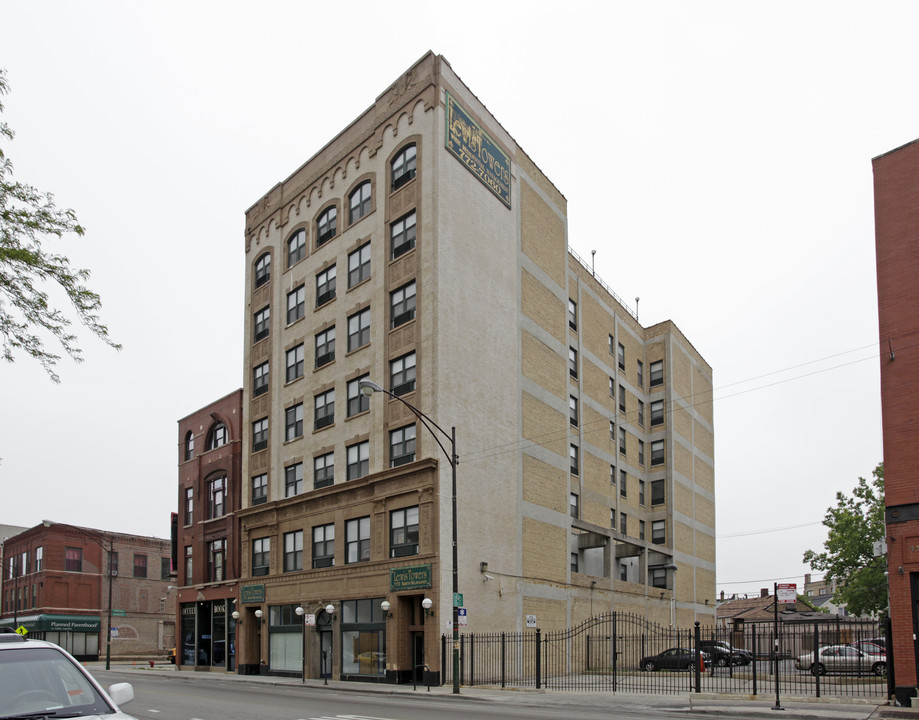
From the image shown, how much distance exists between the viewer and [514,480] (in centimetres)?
3959

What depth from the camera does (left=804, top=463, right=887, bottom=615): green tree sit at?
171 feet

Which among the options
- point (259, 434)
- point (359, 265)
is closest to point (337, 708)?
point (359, 265)

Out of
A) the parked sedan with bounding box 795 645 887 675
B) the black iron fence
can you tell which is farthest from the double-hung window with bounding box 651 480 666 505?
the parked sedan with bounding box 795 645 887 675

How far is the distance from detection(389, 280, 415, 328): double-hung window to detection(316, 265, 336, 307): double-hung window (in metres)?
5.82

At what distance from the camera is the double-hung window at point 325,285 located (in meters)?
44.5

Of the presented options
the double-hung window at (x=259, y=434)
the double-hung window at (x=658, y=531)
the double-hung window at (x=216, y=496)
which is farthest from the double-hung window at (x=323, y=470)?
the double-hung window at (x=658, y=531)

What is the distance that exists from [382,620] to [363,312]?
46.8 ft

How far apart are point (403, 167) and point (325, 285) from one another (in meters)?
8.27

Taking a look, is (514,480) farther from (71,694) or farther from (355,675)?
(71,694)

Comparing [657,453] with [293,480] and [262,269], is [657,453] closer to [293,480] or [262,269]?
[293,480]

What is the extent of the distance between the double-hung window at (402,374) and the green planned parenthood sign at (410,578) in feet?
24.9

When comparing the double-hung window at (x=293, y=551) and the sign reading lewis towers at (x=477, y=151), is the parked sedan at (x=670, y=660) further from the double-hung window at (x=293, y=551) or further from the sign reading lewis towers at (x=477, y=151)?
the sign reading lewis towers at (x=477, y=151)

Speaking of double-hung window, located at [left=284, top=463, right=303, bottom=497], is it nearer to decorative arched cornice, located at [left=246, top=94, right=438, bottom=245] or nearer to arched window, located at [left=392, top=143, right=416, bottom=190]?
decorative arched cornice, located at [left=246, top=94, right=438, bottom=245]

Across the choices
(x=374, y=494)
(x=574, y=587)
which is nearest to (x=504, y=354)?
(x=374, y=494)
